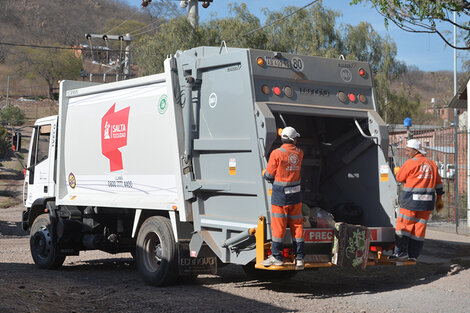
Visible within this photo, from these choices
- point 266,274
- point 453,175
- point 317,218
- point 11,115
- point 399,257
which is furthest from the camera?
point 11,115

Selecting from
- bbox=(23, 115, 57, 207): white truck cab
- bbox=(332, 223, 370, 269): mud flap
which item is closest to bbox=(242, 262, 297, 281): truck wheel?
bbox=(332, 223, 370, 269): mud flap

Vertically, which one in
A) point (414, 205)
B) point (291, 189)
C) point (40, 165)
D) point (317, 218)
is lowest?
point (317, 218)

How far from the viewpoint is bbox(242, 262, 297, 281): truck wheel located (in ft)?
32.5

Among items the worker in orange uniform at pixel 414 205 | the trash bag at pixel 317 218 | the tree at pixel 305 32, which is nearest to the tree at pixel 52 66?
the tree at pixel 305 32

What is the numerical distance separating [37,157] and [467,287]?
7864 millimetres

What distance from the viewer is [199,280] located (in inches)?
383

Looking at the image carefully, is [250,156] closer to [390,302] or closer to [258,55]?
[258,55]

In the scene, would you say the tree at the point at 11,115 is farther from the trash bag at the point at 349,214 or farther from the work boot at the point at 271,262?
the work boot at the point at 271,262

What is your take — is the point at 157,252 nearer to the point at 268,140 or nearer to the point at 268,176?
the point at 268,176

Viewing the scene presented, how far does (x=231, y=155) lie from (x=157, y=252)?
6.43 feet

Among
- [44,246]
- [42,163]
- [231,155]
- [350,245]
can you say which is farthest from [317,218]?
[42,163]

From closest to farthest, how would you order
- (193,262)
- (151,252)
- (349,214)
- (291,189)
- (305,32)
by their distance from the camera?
1. (291,189)
2. (193,262)
3. (349,214)
4. (151,252)
5. (305,32)

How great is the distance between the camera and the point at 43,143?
12242 millimetres

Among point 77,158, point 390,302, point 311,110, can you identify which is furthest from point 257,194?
point 77,158
